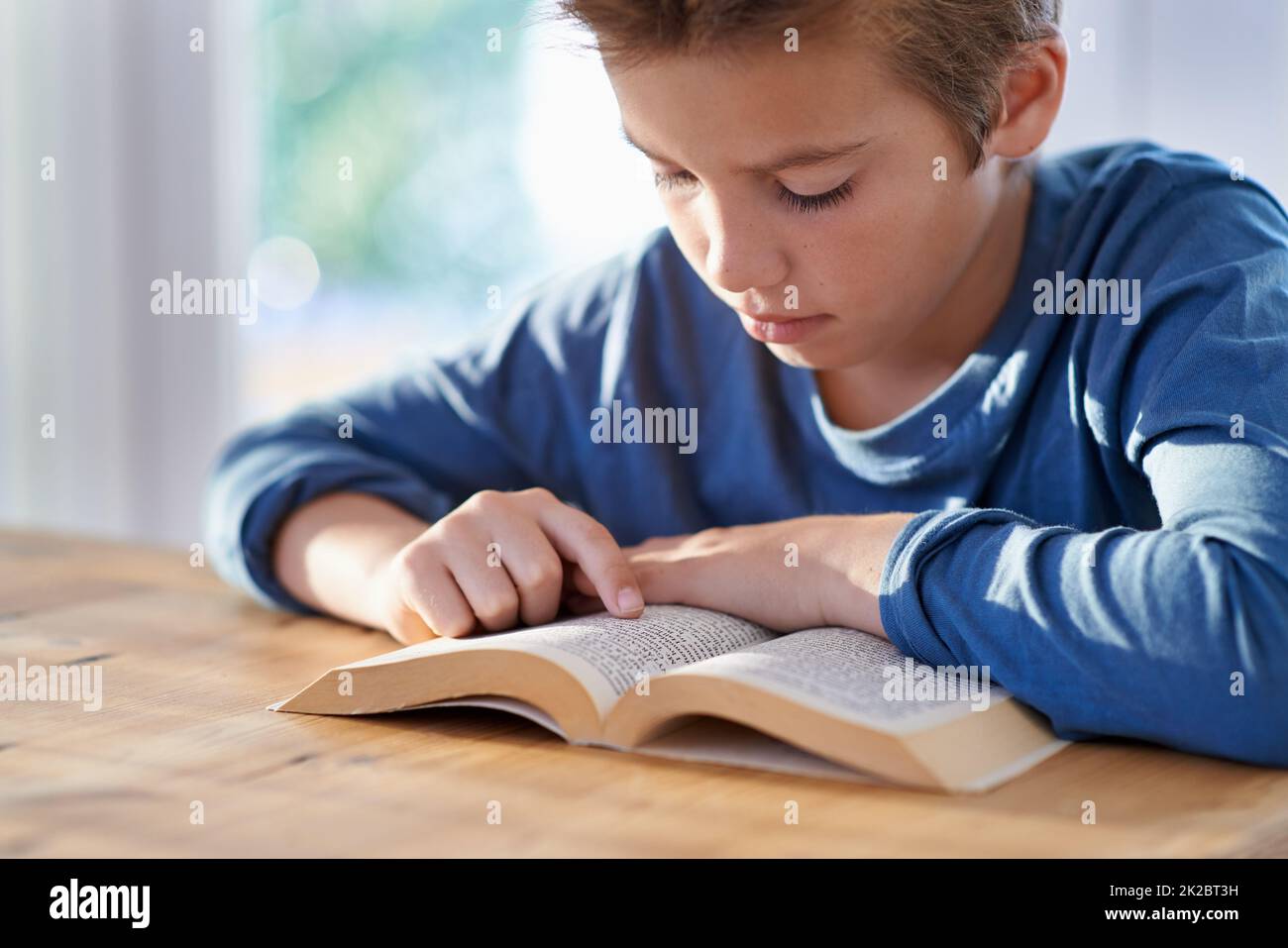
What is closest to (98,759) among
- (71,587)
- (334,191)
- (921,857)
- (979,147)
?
(921,857)

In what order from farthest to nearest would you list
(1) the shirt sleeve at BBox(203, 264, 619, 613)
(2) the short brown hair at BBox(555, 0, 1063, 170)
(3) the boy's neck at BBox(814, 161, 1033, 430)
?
(1) the shirt sleeve at BBox(203, 264, 619, 613) → (3) the boy's neck at BBox(814, 161, 1033, 430) → (2) the short brown hair at BBox(555, 0, 1063, 170)

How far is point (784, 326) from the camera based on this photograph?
3.24 feet

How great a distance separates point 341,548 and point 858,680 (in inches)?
Result: 20.3

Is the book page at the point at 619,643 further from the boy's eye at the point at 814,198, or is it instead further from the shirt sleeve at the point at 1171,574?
the boy's eye at the point at 814,198

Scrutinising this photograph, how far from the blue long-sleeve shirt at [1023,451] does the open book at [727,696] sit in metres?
0.05

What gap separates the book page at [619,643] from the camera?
763mm

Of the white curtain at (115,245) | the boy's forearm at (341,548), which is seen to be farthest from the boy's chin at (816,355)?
the white curtain at (115,245)

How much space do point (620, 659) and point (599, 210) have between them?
1.88m

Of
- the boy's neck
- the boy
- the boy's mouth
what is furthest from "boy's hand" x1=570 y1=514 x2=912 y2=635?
the boy's neck

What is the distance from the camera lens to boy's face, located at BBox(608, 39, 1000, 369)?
2.82ft

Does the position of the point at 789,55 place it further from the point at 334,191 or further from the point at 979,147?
the point at 334,191

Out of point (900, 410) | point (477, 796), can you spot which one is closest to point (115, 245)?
point (900, 410)

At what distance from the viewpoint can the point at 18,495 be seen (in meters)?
2.37

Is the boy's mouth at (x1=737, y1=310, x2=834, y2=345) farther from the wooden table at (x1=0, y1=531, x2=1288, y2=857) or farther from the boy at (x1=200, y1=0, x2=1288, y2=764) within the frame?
the wooden table at (x1=0, y1=531, x2=1288, y2=857)
